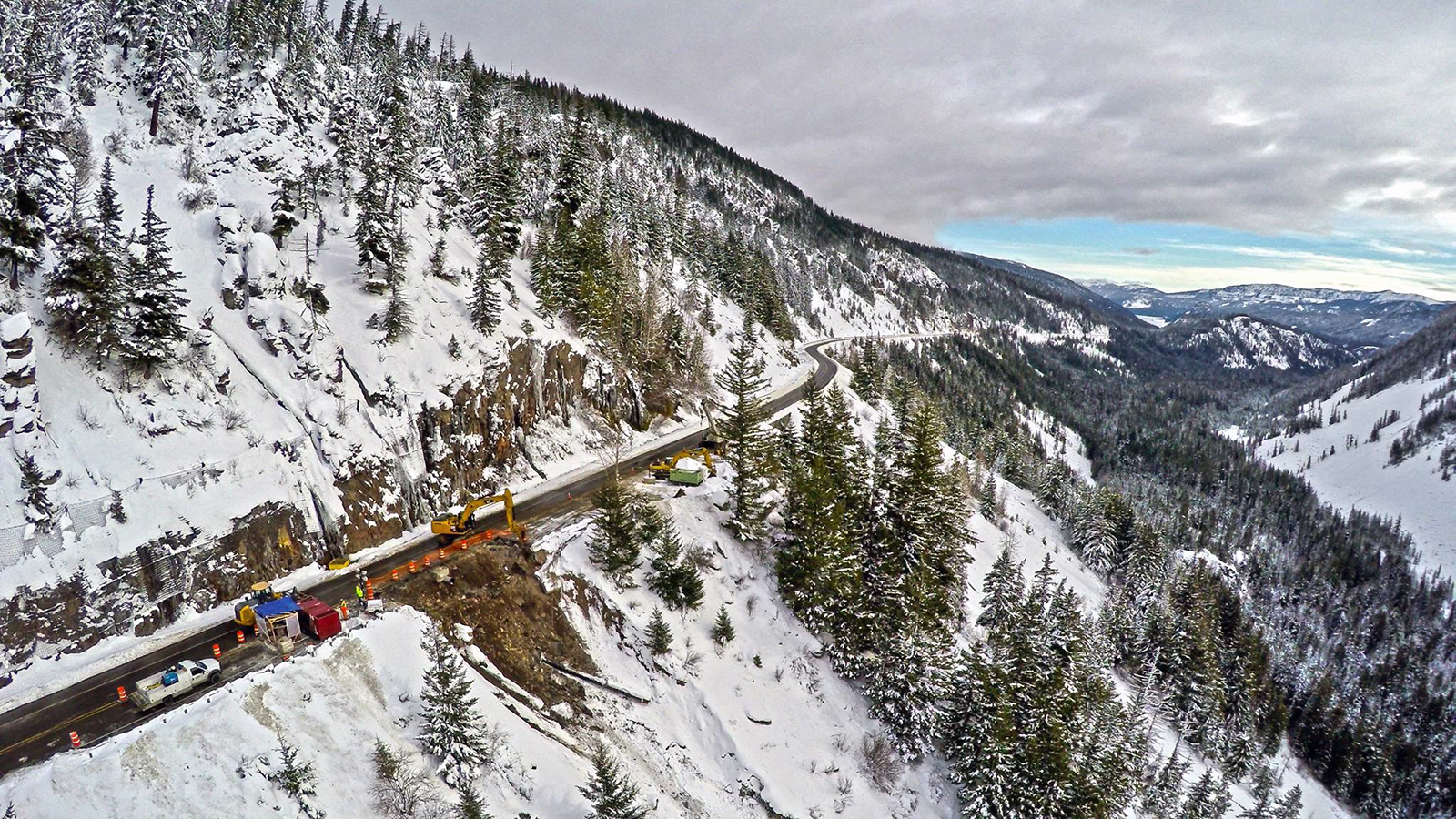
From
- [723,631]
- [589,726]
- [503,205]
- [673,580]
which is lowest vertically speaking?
[589,726]

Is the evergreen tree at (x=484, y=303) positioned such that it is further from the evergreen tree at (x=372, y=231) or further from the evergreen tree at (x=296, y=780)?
the evergreen tree at (x=296, y=780)

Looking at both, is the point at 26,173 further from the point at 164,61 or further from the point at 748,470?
the point at 748,470

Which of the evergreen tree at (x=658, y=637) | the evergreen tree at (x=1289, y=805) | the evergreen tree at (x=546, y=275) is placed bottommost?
the evergreen tree at (x=1289, y=805)

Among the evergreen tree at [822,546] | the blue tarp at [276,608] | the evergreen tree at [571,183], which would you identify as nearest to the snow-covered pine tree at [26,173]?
the blue tarp at [276,608]

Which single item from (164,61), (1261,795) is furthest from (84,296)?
(1261,795)

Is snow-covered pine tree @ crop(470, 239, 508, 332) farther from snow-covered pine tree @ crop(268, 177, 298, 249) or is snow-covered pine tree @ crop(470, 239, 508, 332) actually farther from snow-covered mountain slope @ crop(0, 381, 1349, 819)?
snow-covered mountain slope @ crop(0, 381, 1349, 819)

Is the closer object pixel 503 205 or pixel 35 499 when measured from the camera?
pixel 35 499

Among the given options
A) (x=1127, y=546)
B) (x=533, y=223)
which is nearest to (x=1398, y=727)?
(x=1127, y=546)
